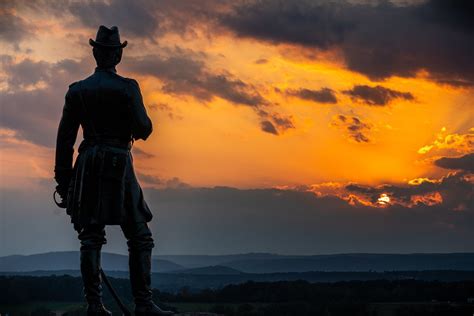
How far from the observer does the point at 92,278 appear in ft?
45.5

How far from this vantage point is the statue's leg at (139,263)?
1400 centimetres

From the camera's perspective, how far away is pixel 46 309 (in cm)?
7162

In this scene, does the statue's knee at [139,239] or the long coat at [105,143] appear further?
the statue's knee at [139,239]

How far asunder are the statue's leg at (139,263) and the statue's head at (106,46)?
242 cm

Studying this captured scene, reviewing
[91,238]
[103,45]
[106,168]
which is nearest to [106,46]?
[103,45]

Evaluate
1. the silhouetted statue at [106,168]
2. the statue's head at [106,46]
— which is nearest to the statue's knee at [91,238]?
the silhouetted statue at [106,168]

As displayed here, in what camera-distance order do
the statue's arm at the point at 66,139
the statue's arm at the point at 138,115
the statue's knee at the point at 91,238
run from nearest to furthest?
1. the statue's arm at the point at 138,115
2. the statue's knee at the point at 91,238
3. the statue's arm at the point at 66,139

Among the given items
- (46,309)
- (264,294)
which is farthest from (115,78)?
(264,294)

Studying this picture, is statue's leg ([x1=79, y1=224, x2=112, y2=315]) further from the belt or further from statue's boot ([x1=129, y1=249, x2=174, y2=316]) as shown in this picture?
the belt

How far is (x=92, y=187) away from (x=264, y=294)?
68781mm

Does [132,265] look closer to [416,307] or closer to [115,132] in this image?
[115,132]

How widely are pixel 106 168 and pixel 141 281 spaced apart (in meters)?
1.73

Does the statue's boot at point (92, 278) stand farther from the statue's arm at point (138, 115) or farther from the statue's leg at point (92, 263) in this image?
the statue's arm at point (138, 115)

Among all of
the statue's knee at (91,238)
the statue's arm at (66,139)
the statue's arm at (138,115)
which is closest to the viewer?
the statue's arm at (138,115)
